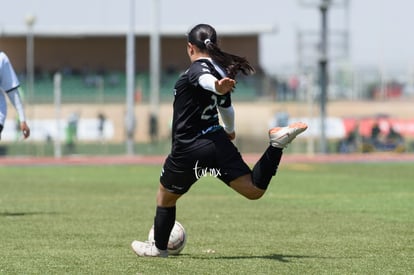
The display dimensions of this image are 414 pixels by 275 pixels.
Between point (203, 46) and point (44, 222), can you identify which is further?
point (44, 222)

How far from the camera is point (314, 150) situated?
4047 cm

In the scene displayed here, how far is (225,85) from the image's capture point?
827cm

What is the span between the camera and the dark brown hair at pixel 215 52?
28.9 ft

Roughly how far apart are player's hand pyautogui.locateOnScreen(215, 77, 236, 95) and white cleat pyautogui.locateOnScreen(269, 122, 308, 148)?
673mm

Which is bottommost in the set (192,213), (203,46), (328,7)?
(192,213)

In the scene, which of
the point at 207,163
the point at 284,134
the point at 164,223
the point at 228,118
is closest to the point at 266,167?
the point at 284,134

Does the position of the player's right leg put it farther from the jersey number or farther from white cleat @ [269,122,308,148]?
the jersey number

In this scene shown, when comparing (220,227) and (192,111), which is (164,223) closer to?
(192,111)

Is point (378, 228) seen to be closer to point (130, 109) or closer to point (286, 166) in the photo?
point (286, 166)

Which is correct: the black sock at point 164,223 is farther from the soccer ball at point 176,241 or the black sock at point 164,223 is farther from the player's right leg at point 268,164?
the player's right leg at point 268,164

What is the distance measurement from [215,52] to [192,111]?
0.57 meters

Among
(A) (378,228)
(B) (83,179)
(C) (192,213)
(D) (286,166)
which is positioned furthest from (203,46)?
(D) (286,166)

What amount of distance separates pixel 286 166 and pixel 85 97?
671 inches

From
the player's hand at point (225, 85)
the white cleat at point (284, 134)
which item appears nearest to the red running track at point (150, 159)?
the white cleat at point (284, 134)
